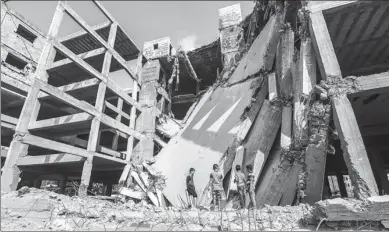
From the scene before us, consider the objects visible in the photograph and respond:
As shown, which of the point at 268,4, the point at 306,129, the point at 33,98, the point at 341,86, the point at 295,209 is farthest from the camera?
the point at 33,98

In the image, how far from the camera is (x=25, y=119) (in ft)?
28.2

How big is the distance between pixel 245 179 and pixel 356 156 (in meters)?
2.34

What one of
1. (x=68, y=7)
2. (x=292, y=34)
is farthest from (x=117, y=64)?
(x=292, y=34)

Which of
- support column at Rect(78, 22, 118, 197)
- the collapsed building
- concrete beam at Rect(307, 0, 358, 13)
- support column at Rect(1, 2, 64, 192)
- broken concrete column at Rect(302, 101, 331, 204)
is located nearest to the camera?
broken concrete column at Rect(302, 101, 331, 204)

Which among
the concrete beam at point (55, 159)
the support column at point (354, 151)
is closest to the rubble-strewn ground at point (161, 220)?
the support column at point (354, 151)

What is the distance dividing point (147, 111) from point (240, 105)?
6921 mm

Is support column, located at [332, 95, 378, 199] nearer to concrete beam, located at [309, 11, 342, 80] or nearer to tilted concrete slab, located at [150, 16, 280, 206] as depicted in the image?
concrete beam, located at [309, 11, 342, 80]

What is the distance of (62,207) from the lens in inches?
170

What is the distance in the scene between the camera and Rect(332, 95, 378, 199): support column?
3.47m

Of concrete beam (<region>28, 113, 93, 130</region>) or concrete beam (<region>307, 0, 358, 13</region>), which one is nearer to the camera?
concrete beam (<region>307, 0, 358, 13</region>)

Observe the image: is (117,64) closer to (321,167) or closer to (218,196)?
(218,196)

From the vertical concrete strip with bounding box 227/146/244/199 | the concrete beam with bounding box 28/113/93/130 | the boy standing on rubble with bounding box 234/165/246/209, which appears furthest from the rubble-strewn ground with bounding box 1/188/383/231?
the concrete beam with bounding box 28/113/93/130

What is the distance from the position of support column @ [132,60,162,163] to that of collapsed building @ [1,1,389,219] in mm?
65

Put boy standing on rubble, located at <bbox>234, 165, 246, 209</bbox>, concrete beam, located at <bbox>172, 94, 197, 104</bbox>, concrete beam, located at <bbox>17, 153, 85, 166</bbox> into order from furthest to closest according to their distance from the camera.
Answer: concrete beam, located at <bbox>172, 94, 197, 104</bbox>
concrete beam, located at <bbox>17, 153, 85, 166</bbox>
boy standing on rubble, located at <bbox>234, 165, 246, 209</bbox>
